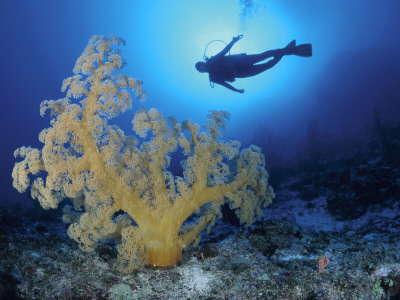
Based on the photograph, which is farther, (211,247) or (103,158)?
(211,247)

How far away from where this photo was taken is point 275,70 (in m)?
123

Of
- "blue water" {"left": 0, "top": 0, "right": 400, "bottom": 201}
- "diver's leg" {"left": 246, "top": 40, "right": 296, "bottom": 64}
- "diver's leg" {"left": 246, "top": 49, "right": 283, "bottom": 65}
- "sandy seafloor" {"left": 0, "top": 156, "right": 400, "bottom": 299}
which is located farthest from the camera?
"blue water" {"left": 0, "top": 0, "right": 400, "bottom": 201}

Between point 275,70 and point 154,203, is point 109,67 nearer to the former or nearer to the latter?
point 154,203

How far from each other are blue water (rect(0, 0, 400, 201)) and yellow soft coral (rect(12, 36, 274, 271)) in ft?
4.31

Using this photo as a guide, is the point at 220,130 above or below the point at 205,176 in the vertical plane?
above

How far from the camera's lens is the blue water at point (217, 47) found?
Answer: 139ft

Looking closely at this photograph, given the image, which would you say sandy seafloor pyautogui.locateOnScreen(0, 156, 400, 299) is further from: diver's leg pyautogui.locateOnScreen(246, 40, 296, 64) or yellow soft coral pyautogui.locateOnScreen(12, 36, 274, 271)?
diver's leg pyautogui.locateOnScreen(246, 40, 296, 64)

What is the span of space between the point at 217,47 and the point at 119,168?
507 feet

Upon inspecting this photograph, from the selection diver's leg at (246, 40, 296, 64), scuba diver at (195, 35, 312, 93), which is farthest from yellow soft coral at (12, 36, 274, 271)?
diver's leg at (246, 40, 296, 64)

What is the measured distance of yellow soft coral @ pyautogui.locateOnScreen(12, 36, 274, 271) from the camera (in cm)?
354

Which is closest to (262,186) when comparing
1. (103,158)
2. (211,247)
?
(211,247)

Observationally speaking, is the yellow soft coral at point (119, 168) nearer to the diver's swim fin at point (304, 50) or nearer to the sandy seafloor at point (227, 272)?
the sandy seafloor at point (227, 272)

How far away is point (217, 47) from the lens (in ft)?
466

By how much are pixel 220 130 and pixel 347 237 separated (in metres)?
3.84
